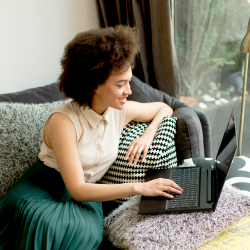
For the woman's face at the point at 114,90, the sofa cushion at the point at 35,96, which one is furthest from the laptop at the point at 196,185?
the sofa cushion at the point at 35,96

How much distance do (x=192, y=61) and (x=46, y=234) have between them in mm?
1602

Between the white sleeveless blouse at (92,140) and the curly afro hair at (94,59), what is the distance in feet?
0.27

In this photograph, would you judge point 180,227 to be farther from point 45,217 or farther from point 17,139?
point 17,139

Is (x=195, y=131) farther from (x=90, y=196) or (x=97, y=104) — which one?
(x=90, y=196)

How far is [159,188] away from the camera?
1079mm

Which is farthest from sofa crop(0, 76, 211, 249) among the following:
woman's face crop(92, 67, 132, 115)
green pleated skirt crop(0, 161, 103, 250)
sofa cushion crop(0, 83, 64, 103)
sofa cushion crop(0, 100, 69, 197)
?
woman's face crop(92, 67, 132, 115)

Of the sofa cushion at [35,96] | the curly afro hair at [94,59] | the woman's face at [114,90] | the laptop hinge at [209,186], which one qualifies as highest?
the curly afro hair at [94,59]

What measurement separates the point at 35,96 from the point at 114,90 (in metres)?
0.65

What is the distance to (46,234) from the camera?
100 cm

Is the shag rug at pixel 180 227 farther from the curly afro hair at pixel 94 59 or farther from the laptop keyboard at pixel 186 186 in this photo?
the curly afro hair at pixel 94 59

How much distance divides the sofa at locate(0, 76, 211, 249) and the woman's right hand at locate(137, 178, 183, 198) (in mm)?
328

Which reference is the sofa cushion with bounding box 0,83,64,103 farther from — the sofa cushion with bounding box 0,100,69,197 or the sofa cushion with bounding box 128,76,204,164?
the sofa cushion with bounding box 128,76,204,164

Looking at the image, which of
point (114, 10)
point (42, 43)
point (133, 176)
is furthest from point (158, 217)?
point (114, 10)

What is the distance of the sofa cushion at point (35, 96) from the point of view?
60.6 inches
